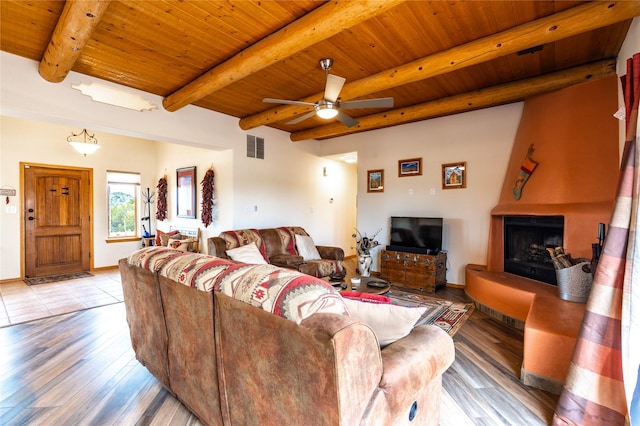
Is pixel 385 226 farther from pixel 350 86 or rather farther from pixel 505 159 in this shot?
pixel 350 86

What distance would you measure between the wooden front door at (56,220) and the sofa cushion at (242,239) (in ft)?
11.7

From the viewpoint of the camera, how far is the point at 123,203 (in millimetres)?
6426

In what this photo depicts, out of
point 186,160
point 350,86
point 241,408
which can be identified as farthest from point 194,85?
point 241,408

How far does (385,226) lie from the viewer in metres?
5.54

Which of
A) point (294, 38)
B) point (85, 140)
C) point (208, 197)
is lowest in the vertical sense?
point (208, 197)

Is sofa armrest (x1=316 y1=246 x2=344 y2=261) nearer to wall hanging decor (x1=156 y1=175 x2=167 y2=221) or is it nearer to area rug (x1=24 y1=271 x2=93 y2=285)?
wall hanging decor (x1=156 y1=175 x2=167 y2=221)

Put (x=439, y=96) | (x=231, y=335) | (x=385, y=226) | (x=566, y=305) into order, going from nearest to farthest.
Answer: (x=231, y=335), (x=566, y=305), (x=439, y=96), (x=385, y=226)

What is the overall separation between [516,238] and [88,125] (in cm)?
558

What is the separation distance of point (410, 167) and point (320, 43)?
2962 mm

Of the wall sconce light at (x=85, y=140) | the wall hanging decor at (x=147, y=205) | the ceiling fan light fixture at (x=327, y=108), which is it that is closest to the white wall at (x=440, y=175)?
the ceiling fan light fixture at (x=327, y=108)

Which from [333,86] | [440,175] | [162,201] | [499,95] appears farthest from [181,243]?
[499,95]

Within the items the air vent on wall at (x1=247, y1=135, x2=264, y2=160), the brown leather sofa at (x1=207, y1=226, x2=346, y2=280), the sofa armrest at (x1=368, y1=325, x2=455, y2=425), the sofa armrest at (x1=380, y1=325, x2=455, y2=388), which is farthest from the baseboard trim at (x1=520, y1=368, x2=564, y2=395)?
the air vent on wall at (x1=247, y1=135, x2=264, y2=160)

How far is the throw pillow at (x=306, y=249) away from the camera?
15.7ft

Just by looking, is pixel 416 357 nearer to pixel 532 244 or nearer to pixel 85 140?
pixel 532 244
